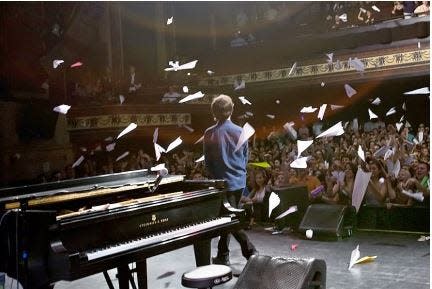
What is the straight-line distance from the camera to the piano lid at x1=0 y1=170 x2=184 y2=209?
3434mm

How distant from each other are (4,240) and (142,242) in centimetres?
89

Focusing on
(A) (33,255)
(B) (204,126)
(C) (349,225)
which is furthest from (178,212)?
(B) (204,126)

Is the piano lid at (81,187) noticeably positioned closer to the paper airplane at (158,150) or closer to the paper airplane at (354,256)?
the paper airplane at (354,256)

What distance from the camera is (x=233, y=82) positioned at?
14211 millimetres

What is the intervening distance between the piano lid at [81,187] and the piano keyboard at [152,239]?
1.80 feet

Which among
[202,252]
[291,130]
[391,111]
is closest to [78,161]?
[291,130]

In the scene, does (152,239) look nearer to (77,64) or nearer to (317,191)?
(317,191)

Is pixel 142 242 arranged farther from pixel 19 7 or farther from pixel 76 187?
pixel 19 7

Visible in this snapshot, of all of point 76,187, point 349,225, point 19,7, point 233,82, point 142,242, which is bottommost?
point 349,225

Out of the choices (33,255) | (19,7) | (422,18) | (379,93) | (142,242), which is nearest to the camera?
(33,255)

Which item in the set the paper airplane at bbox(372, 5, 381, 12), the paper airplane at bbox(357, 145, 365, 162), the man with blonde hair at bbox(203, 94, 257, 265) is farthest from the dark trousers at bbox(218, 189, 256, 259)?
the paper airplane at bbox(372, 5, 381, 12)

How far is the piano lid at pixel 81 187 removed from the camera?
135 inches

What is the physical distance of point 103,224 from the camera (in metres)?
3.34

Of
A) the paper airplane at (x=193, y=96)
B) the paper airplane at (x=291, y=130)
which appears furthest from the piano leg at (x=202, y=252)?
the paper airplane at (x=291, y=130)
